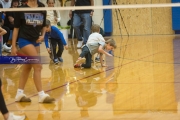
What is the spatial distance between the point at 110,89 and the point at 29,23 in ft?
5.85

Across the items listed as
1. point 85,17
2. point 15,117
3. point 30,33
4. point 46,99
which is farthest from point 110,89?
point 85,17

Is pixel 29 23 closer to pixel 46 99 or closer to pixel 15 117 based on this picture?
pixel 46 99

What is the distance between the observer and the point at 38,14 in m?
6.51

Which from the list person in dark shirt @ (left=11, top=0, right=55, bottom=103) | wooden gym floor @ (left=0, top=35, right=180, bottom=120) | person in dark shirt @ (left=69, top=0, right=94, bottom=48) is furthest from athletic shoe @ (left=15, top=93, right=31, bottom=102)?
person in dark shirt @ (left=69, top=0, right=94, bottom=48)

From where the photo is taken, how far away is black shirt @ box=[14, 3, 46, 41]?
21.1ft

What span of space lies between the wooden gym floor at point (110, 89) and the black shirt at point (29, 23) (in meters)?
0.95

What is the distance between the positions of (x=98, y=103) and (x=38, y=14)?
1.46 meters

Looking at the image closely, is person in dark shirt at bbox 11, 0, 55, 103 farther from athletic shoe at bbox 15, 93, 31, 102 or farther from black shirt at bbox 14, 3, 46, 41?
athletic shoe at bbox 15, 93, 31, 102

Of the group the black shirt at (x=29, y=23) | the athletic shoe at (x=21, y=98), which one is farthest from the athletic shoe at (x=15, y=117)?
the black shirt at (x=29, y=23)

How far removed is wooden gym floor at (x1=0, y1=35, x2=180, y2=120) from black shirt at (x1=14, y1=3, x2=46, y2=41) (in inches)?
37.2

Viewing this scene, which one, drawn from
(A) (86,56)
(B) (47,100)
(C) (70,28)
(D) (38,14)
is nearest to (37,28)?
(D) (38,14)

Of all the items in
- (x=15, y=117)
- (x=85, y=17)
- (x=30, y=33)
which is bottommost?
(x=15, y=117)

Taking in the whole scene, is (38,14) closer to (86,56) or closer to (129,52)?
(86,56)

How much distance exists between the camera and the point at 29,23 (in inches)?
255
